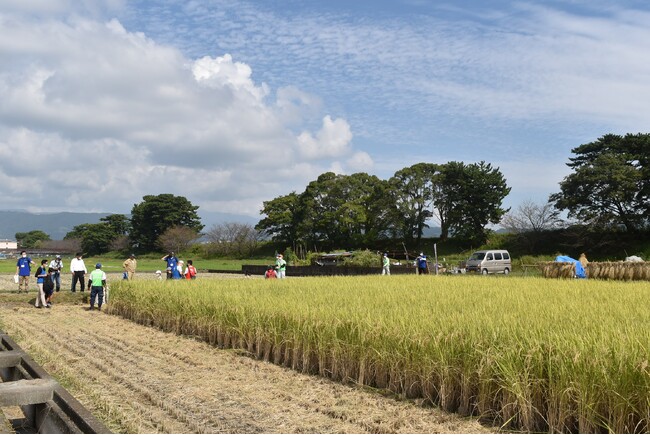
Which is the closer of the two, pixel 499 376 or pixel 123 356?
pixel 499 376

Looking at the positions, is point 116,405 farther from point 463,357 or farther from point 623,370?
point 623,370

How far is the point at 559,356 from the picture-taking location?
4676 mm

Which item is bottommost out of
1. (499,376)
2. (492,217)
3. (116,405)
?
(116,405)

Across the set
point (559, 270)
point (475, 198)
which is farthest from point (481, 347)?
point (475, 198)

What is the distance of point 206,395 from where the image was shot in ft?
20.3

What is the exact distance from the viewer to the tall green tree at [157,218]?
7412 centimetres

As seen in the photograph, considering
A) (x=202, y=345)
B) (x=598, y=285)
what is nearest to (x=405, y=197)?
(x=598, y=285)

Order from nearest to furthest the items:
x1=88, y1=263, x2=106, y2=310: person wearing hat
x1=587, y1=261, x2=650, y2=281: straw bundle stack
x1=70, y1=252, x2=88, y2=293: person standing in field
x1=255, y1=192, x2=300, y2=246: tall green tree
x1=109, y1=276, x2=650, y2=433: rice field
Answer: x1=109, y1=276, x2=650, y2=433: rice field < x1=88, y1=263, x2=106, y2=310: person wearing hat < x1=587, y1=261, x2=650, y2=281: straw bundle stack < x1=70, y1=252, x2=88, y2=293: person standing in field < x1=255, y1=192, x2=300, y2=246: tall green tree

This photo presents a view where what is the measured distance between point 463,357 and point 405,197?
44767mm

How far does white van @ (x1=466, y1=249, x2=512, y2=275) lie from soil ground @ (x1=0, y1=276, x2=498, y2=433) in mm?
24161

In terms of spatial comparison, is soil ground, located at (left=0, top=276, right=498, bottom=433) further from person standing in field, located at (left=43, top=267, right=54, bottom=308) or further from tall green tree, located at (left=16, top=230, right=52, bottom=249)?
tall green tree, located at (left=16, top=230, right=52, bottom=249)

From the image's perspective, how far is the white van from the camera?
31469 mm

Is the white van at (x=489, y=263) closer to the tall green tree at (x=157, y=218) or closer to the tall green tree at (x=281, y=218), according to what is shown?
the tall green tree at (x=281, y=218)

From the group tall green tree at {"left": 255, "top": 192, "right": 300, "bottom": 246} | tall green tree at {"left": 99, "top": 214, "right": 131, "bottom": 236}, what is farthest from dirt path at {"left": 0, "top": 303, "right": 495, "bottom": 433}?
tall green tree at {"left": 99, "top": 214, "right": 131, "bottom": 236}
